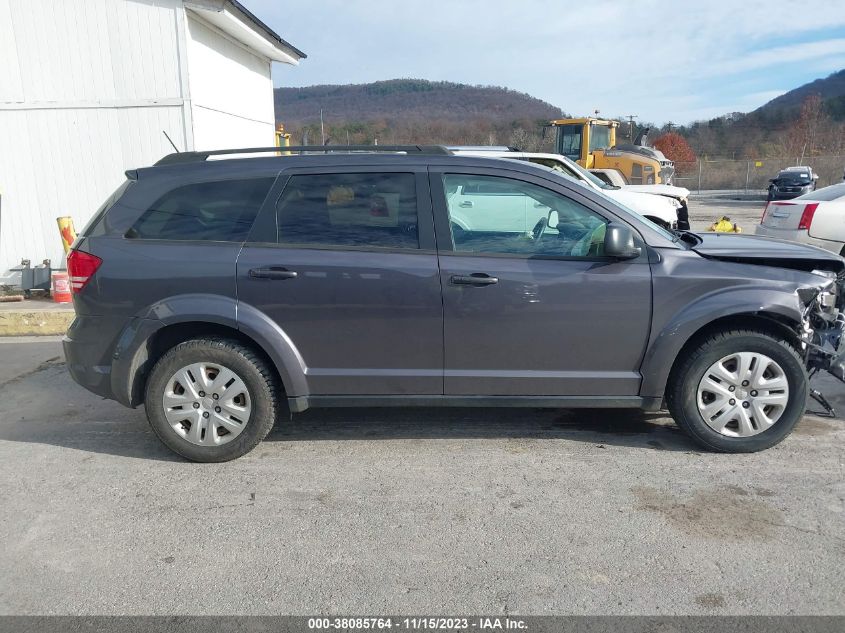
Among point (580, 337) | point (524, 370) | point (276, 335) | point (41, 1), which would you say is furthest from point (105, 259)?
point (41, 1)

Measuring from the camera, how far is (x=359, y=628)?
8.66 ft

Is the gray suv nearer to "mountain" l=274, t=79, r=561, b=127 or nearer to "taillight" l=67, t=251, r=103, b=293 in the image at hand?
"taillight" l=67, t=251, r=103, b=293

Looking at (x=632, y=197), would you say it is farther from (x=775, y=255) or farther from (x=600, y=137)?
(x=600, y=137)

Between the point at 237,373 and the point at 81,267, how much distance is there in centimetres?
117

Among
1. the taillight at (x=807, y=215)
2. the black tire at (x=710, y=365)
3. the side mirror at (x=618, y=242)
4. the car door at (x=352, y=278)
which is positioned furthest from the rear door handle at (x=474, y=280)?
the taillight at (x=807, y=215)

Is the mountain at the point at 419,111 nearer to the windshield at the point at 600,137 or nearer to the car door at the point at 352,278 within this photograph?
the windshield at the point at 600,137

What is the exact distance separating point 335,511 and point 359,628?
0.93m

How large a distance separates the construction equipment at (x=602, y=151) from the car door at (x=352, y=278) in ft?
55.5

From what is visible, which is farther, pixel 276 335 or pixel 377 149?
pixel 377 149

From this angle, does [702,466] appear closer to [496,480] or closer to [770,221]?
[496,480]

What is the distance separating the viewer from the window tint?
4.02 meters

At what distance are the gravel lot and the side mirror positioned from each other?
49.5 inches

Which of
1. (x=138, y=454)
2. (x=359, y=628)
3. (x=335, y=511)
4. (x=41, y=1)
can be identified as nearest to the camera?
(x=359, y=628)

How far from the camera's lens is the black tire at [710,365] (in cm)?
395
